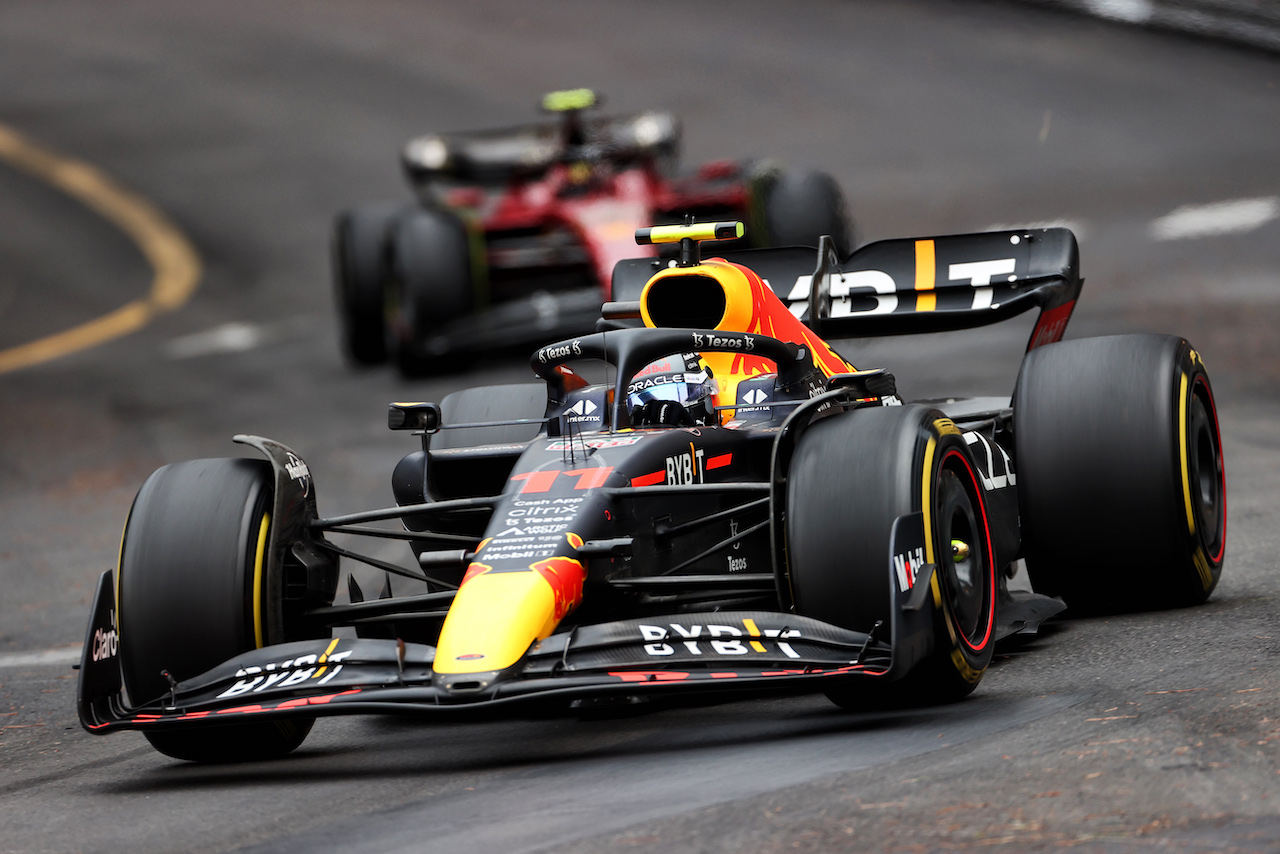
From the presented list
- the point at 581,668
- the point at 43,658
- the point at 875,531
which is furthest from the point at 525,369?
the point at 581,668

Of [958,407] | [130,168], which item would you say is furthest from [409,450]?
[130,168]

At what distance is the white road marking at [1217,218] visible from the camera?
64.7 feet

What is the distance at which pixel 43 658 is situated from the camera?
27.9 ft

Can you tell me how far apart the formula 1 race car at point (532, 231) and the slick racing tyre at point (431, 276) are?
0.04 feet

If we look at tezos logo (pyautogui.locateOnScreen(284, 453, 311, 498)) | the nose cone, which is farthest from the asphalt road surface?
tezos logo (pyautogui.locateOnScreen(284, 453, 311, 498))

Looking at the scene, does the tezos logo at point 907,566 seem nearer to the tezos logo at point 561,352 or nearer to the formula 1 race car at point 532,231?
the tezos logo at point 561,352

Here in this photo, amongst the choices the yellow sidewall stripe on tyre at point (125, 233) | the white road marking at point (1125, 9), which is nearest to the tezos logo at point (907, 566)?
the yellow sidewall stripe on tyre at point (125, 233)

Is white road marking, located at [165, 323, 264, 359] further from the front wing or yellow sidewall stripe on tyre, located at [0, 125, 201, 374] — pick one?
→ the front wing

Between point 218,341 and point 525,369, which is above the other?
point 218,341

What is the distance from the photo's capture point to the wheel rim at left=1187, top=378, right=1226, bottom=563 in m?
7.15

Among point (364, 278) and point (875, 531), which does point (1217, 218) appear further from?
point (875, 531)

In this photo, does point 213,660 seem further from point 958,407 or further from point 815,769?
point 958,407

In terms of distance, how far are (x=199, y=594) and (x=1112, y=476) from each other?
3582 mm

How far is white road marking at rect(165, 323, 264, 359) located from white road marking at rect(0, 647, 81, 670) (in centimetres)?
1051
